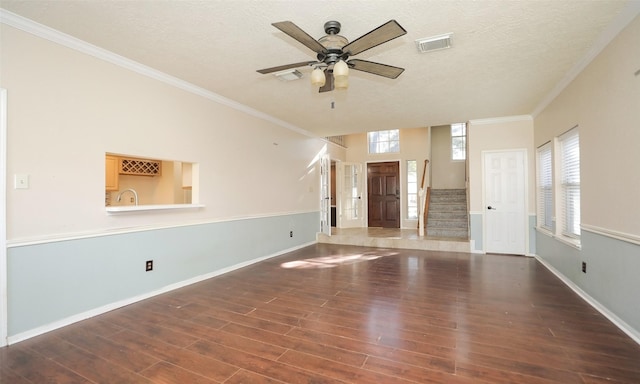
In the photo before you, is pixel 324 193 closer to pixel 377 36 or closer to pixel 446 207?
pixel 446 207

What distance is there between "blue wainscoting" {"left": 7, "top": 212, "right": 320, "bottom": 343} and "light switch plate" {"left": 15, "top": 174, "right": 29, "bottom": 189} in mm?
487

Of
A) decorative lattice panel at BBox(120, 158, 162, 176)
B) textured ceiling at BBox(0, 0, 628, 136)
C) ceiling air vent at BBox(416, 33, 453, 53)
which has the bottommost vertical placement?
decorative lattice panel at BBox(120, 158, 162, 176)

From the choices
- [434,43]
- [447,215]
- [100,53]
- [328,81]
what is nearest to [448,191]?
[447,215]

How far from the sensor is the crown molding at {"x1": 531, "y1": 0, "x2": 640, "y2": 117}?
2.23 meters

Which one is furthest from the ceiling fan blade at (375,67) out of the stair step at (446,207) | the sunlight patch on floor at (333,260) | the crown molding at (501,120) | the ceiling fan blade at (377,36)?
the stair step at (446,207)

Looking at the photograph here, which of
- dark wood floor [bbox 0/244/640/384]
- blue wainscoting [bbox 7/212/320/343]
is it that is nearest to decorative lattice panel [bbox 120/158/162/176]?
blue wainscoting [bbox 7/212/320/343]

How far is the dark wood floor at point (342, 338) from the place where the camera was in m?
1.88

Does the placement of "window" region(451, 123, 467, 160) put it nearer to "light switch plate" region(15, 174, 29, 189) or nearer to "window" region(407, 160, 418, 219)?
"window" region(407, 160, 418, 219)

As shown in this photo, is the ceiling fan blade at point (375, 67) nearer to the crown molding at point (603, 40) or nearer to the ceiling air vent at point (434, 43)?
the ceiling air vent at point (434, 43)

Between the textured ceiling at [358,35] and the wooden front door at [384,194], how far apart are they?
4205 millimetres

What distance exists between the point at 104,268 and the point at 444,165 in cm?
842

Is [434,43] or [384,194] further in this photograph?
[384,194]

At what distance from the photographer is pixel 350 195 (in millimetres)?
8344

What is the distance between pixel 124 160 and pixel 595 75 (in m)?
6.05
